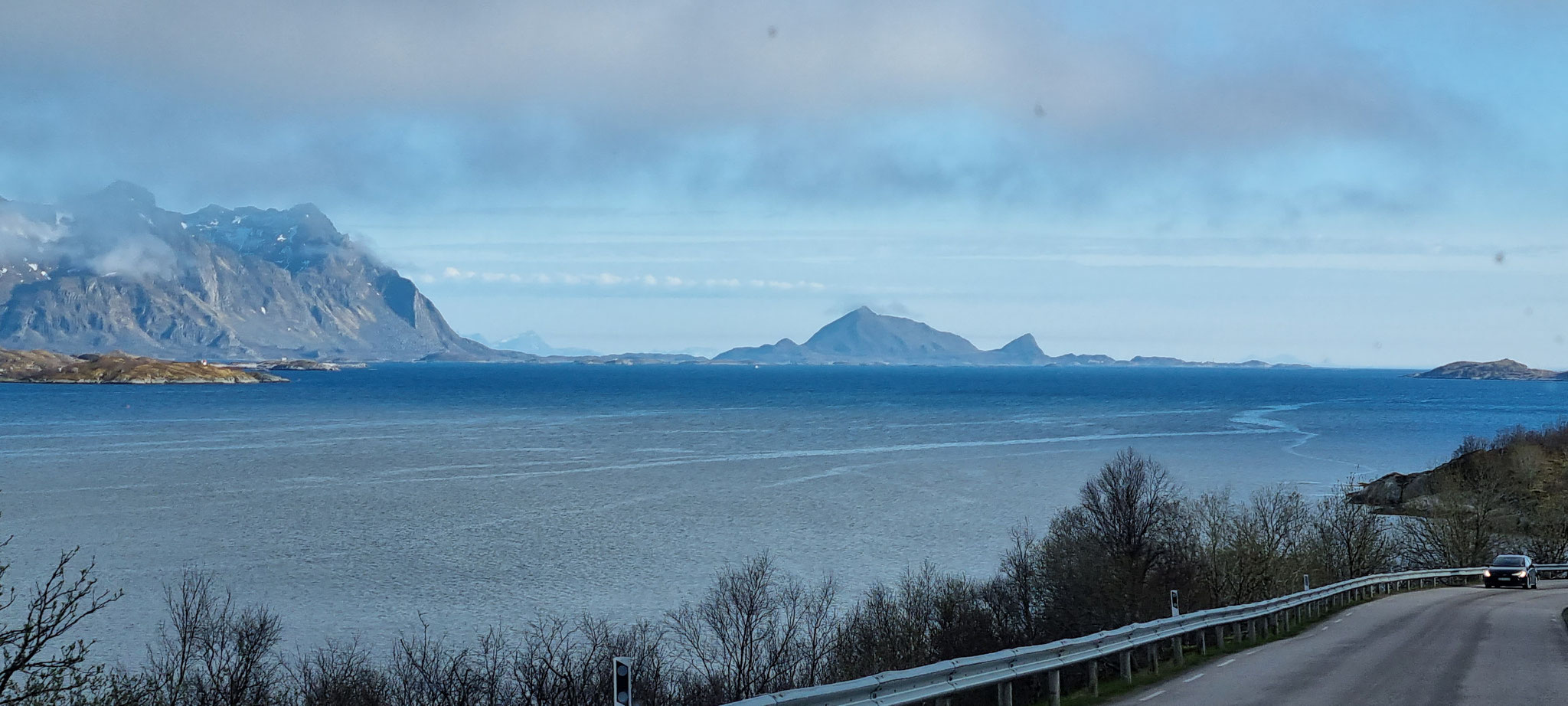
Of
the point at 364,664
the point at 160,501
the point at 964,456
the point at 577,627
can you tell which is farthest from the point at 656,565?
the point at 964,456

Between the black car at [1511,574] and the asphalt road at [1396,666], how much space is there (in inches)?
588

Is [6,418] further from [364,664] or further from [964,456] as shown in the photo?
[364,664]

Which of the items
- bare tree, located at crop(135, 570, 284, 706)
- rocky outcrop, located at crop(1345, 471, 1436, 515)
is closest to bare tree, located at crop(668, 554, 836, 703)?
bare tree, located at crop(135, 570, 284, 706)

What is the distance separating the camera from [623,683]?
9992 millimetres

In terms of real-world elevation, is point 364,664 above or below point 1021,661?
below

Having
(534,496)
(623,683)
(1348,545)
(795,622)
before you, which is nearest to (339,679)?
(795,622)

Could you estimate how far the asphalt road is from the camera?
52.0ft

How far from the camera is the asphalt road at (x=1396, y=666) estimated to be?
15.8m

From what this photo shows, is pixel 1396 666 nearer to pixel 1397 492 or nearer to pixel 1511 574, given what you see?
pixel 1511 574

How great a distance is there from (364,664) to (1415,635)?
28958mm

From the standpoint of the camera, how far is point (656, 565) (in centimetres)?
5388

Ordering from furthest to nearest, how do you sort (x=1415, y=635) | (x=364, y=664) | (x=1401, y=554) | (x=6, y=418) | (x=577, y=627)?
(x=6, y=418) → (x=1401, y=554) → (x=577, y=627) → (x=364, y=664) → (x=1415, y=635)

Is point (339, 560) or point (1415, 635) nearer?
point (1415, 635)

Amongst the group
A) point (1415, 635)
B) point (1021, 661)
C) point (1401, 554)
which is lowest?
point (1401, 554)
